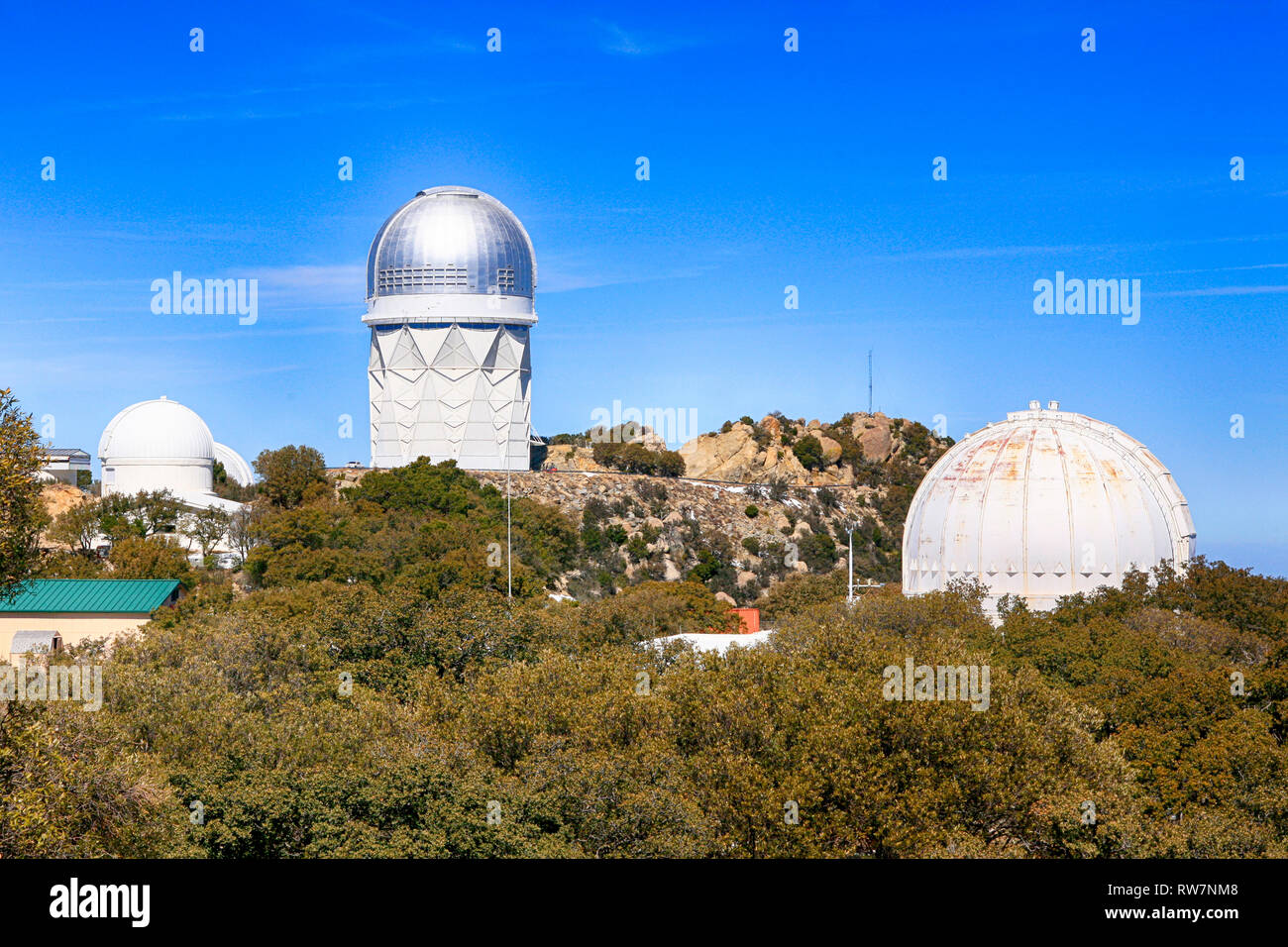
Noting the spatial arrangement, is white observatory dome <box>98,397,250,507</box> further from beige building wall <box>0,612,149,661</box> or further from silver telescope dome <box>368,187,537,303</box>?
beige building wall <box>0,612,149,661</box>

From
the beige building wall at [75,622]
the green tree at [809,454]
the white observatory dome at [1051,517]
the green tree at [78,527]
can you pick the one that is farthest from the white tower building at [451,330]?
the white observatory dome at [1051,517]

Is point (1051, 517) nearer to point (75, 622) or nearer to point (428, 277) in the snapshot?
point (75, 622)

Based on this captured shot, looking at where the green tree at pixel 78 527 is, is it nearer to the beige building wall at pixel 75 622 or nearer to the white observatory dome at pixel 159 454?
the white observatory dome at pixel 159 454

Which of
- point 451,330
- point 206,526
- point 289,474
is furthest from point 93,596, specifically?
point 451,330

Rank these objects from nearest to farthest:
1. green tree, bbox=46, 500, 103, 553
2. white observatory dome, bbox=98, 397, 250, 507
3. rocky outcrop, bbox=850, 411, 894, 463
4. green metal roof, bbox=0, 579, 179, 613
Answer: green metal roof, bbox=0, 579, 179, 613, green tree, bbox=46, 500, 103, 553, white observatory dome, bbox=98, 397, 250, 507, rocky outcrop, bbox=850, 411, 894, 463

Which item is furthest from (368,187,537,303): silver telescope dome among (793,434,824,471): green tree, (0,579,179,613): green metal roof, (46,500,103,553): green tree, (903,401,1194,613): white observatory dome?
(903,401,1194,613): white observatory dome

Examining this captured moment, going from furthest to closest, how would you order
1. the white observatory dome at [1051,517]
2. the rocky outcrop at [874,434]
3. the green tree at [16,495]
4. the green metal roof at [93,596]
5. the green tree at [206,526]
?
the rocky outcrop at [874,434]
the green tree at [206,526]
the green metal roof at [93,596]
the white observatory dome at [1051,517]
the green tree at [16,495]
